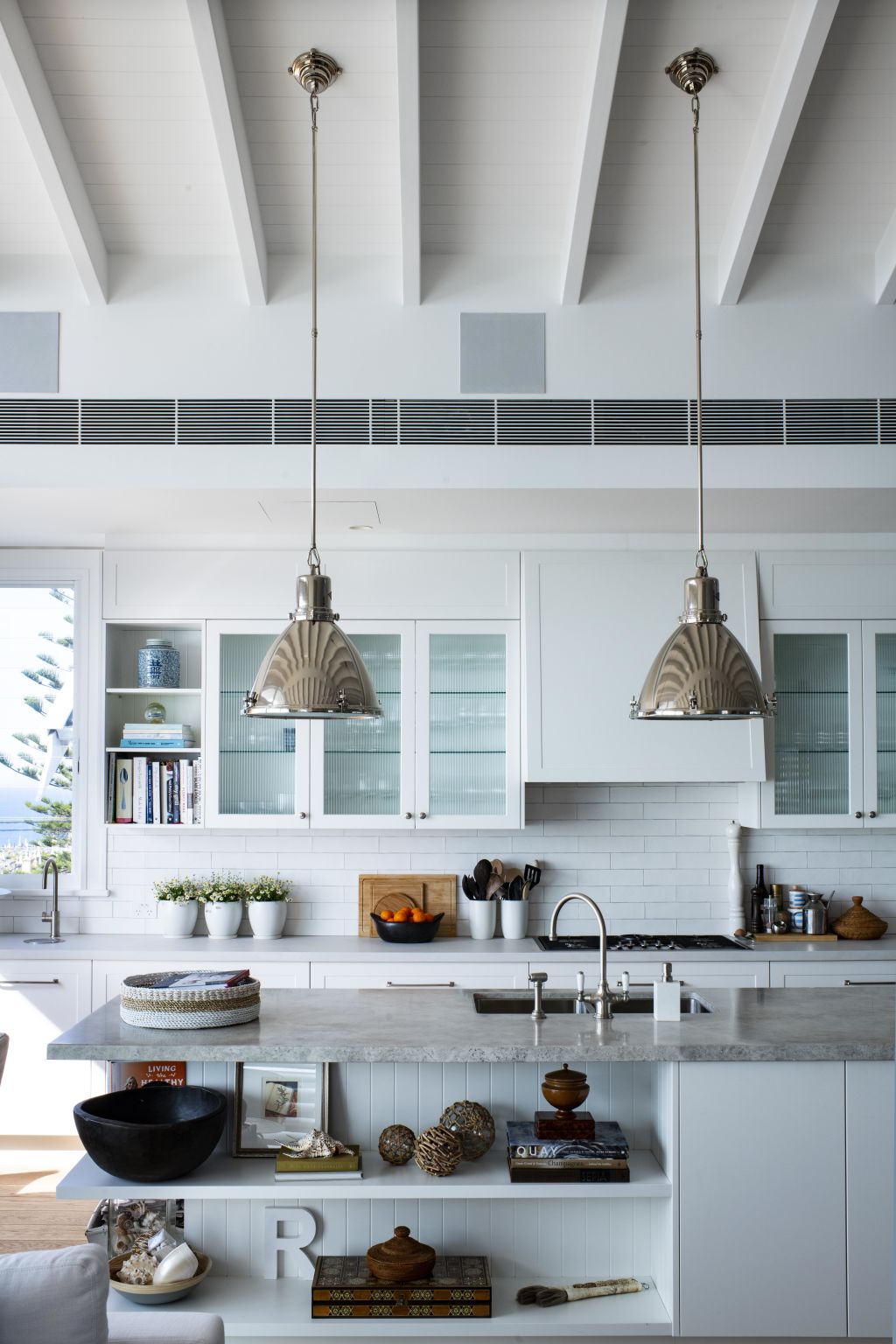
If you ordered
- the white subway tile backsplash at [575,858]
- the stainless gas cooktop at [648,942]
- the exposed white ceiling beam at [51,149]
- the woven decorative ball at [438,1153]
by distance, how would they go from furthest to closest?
1. the white subway tile backsplash at [575,858]
2. the stainless gas cooktop at [648,942]
3. the exposed white ceiling beam at [51,149]
4. the woven decorative ball at [438,1153]

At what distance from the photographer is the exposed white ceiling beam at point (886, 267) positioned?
4016mm

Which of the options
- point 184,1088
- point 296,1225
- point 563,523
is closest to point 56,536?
point 563,523

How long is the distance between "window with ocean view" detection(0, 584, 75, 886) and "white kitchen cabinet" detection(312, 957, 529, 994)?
1445 millimetres

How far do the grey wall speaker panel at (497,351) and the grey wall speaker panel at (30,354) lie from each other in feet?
4.75

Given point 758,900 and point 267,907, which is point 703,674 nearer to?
point 758,900

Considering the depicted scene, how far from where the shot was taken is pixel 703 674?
2910 mm

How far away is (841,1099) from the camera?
9.47 ft

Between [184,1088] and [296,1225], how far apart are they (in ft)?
1.46

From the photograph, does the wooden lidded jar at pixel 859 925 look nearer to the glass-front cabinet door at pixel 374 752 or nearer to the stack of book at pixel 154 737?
the glass-front cabinet door at pixel 374 752

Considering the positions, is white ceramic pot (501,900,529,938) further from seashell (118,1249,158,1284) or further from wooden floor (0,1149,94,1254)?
seashell (118,1249,158,1284)

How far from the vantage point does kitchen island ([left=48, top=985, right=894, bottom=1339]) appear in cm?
281

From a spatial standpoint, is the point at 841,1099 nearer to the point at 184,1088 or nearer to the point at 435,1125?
the point at 435,1125

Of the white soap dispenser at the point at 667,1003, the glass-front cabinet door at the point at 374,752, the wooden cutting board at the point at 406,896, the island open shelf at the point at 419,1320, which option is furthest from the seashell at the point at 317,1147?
the wooden cutting board at the point at 406,896

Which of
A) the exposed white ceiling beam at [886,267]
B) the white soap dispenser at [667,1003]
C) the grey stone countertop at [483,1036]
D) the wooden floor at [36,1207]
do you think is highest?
the exposed white ceiling beam at [886,267]
